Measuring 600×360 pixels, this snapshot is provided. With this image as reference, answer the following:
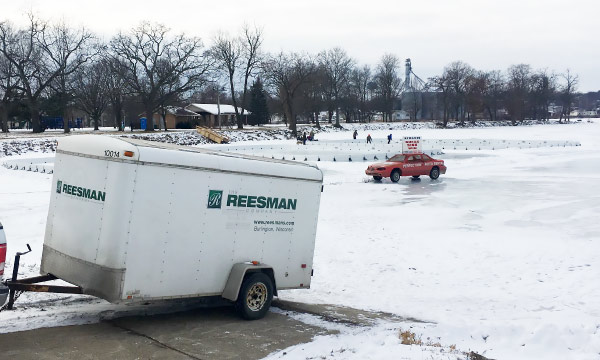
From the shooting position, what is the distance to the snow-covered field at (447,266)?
837 cm

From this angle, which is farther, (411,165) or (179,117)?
(179,117)

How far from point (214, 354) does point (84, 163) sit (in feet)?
10.2

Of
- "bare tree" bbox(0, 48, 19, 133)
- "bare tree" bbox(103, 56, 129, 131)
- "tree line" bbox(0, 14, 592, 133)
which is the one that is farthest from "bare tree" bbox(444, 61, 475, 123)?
"bare tree" bbox(0, 48, 19, 133)

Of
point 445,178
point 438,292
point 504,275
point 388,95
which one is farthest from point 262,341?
point 388,95

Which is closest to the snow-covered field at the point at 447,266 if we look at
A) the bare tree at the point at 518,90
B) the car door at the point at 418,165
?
the car door at the point at 418,165

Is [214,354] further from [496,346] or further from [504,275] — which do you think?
[504,275]

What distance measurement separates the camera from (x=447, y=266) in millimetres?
14578

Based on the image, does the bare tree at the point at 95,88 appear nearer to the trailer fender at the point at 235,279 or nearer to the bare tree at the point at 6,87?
the bare tree at the point at 6,87

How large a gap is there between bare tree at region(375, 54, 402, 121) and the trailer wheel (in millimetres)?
122526

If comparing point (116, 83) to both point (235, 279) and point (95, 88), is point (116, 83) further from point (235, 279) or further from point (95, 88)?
point (235, 279)

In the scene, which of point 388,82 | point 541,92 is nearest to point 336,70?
point 388,82

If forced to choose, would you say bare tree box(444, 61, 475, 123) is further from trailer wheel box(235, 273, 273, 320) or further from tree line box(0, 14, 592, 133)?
trailer wheel box(235, 273, 273, 320)

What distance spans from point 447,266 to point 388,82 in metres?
119

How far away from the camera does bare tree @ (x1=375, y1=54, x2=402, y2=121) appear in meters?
130
